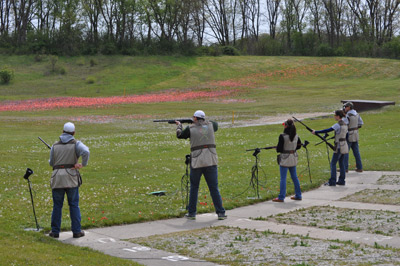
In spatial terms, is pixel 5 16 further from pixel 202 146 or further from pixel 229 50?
pixel 202 146

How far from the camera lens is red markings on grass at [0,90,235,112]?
1956 inches

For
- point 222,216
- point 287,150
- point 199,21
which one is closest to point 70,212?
point 222,216

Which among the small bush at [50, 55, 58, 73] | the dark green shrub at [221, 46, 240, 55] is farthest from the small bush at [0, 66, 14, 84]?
the dark green shrub at [221, 46, 240, 55]

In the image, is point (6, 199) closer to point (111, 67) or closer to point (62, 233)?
point (62, 233)

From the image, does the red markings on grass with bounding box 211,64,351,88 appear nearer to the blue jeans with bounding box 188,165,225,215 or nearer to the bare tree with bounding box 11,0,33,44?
the bare tree with bounding box 11,0,33,44

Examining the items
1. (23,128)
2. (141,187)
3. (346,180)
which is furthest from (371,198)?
(23,128)

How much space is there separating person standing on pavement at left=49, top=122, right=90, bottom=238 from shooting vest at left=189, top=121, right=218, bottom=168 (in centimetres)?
253

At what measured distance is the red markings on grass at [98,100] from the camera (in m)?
49.7

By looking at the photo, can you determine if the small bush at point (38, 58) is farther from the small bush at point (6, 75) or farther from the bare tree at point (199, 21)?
the bare tree at point (199, 21)

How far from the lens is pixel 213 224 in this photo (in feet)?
36.8

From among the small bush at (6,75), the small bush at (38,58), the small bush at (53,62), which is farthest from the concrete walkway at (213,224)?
the small bush at (38,58)

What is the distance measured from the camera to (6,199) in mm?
13703

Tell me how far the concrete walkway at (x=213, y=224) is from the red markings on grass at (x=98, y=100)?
38629 mm

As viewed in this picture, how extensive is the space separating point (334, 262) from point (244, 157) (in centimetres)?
1506
